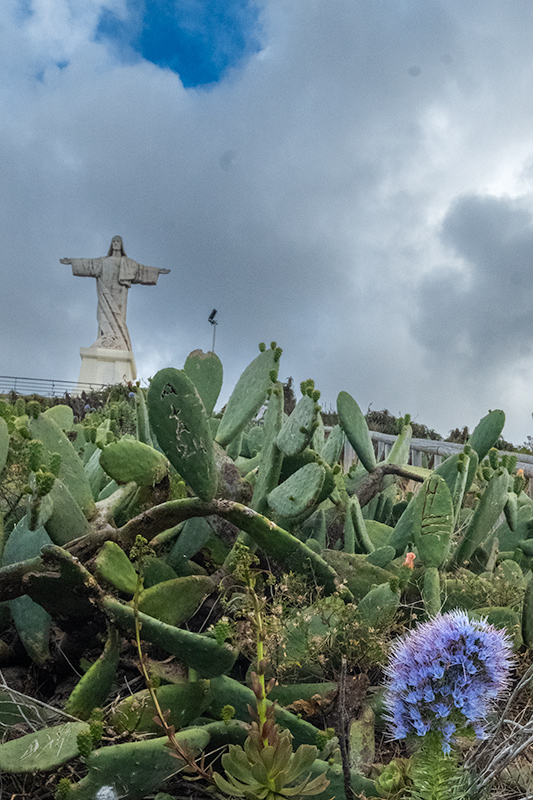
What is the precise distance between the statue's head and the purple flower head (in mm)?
20694

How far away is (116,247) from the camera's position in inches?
800

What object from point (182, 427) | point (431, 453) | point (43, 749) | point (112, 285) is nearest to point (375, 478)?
point (182, 427)

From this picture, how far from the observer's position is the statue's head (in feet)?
66.6

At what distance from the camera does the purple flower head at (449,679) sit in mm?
880

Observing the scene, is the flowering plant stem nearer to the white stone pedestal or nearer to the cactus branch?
the cactus branch

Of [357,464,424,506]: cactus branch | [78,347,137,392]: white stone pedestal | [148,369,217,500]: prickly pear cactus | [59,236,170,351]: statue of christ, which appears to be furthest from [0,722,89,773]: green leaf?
[59,236,170,351]: statue of christ

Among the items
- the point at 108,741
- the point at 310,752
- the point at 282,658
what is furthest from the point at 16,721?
the point at 310,752

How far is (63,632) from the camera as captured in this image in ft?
5.55

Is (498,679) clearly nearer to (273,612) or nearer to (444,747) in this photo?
(444,747)

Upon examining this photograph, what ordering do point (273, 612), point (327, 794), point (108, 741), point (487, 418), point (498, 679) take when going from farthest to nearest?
1. point (487, 418)
2. point (273, 612)
3. point (108, 741)
4. point (327, 794)
5. point (498, 679)

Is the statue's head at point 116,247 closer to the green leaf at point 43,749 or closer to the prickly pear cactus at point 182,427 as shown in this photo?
the prickly pear cactus at point 182,427

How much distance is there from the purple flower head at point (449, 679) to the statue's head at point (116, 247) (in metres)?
20.7

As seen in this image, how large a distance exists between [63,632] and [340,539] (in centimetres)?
118

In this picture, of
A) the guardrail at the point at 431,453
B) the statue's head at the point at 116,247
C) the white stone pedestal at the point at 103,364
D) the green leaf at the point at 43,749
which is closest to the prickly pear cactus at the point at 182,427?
the green leaf at the point at 43,749
